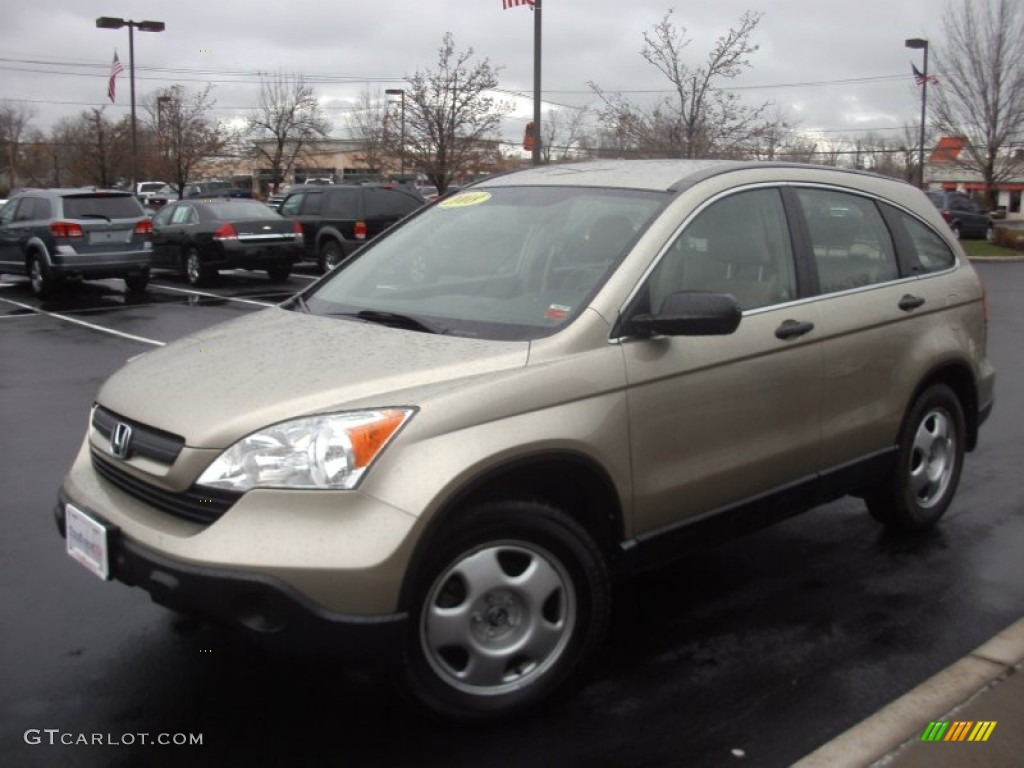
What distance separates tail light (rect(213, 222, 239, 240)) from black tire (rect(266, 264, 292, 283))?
2.91ft

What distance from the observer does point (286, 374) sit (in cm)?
314

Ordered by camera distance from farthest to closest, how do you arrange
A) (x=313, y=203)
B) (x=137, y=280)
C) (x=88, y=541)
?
(x=313, y=203)
(x=137, y=280)
(x=88, y=541)

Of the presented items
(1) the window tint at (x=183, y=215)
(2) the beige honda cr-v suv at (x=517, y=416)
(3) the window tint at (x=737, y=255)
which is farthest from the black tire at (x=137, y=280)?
(3) the window tint at (x=737, y=255)

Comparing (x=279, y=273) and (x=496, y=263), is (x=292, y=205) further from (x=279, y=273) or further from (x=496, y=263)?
(x=496, y=263)

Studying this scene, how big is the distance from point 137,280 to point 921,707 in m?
15.2

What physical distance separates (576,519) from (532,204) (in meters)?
1.44

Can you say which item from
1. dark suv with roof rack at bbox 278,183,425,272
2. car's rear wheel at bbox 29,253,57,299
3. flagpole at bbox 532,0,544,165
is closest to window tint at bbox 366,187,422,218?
dark suv with roof rack at bbox 278,183,425,272

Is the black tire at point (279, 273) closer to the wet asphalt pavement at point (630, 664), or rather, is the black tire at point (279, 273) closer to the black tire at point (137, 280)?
A: the black tire at point (137, 280)

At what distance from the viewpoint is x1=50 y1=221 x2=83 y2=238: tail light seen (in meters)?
15.2

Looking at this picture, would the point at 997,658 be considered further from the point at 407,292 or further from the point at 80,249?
the point at 80,249

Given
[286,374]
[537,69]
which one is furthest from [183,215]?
[286,374]

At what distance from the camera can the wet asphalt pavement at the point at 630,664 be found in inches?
120

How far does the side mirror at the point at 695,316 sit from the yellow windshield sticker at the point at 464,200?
132 cm

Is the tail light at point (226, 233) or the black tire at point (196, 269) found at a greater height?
the tail light at point (226, 233)
